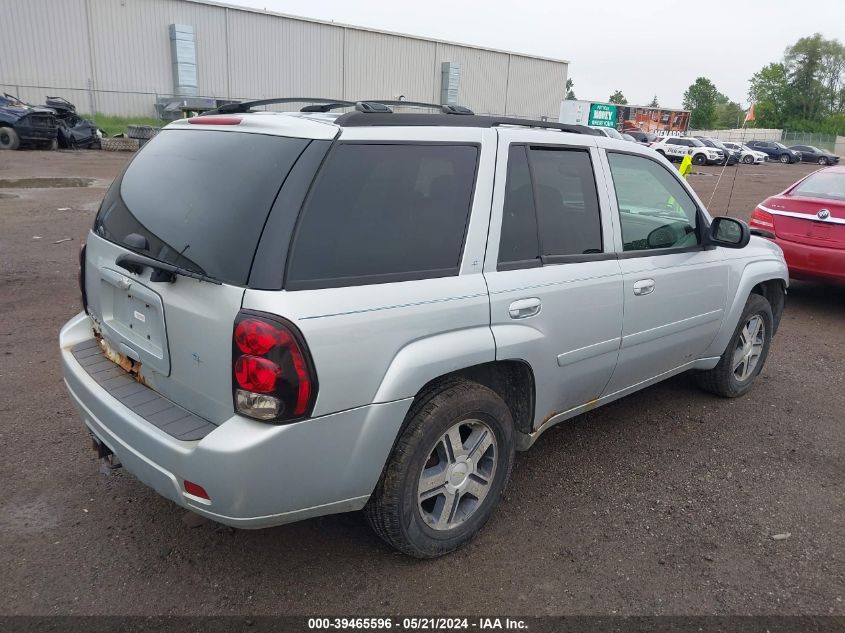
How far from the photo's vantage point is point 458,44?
44.1m

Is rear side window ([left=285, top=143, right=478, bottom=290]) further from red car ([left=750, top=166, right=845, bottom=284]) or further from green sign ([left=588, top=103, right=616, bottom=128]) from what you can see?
green sign ([left=588, top=103, right=616, bottom=128])

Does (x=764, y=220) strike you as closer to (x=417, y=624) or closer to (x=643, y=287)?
(x=643, y=287)

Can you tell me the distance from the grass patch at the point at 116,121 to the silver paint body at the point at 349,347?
2991 centimetres

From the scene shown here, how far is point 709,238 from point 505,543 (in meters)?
2.32

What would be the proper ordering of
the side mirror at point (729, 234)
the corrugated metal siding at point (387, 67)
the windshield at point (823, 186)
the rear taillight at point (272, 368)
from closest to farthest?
the rear taillight at point (272, 368)
the side mirror at point (729, 234)
the windshield at point (823, 186)
the corrugated metal siding at point (387, 67)

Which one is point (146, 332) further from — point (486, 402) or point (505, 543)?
point (505, 543)

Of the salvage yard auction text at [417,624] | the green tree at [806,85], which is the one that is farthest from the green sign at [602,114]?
the green tree at [806,85]

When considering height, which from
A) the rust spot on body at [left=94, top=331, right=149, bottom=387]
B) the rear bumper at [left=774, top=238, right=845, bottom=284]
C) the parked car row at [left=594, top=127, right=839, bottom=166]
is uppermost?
the rust spot on body at [left=94, top=331, right=149, bottom=387]

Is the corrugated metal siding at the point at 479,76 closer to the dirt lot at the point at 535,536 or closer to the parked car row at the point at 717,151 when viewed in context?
the parked car row at the point at 717,151

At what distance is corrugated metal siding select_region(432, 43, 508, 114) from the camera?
4406 centimetres

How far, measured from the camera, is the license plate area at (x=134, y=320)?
2598mm

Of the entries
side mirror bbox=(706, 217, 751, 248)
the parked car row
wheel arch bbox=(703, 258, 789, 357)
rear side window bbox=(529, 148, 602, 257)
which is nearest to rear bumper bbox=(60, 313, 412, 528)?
rear side window bbox=(529, 148, 602, 257)

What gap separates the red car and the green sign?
115 feet

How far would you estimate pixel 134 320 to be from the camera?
2766mm
